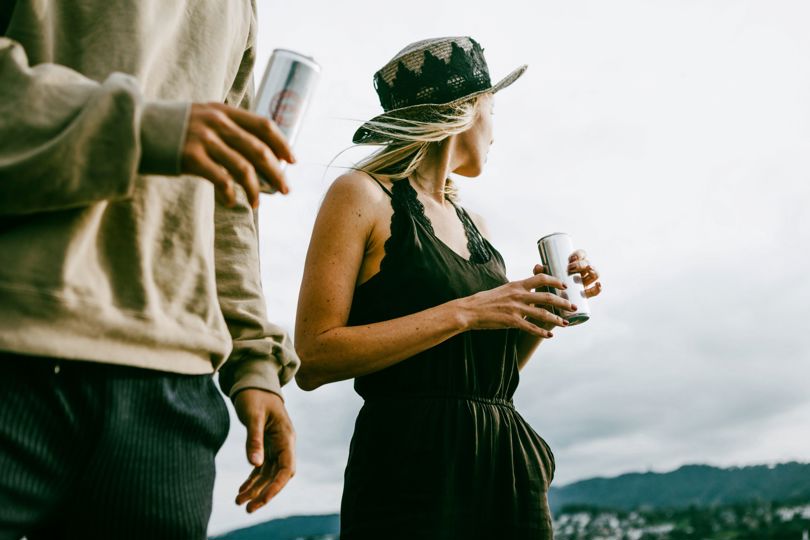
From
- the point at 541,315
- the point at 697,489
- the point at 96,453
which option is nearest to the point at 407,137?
the point at 541,315

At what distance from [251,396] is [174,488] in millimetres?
389

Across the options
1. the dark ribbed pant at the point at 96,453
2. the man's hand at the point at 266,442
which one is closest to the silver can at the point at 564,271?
the man's hand at the point at 266,442

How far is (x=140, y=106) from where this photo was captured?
4.14ft

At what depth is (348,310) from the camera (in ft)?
9.91

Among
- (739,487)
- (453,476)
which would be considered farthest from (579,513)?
(453,476)

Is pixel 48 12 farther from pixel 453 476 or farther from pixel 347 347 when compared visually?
pixel 453 476

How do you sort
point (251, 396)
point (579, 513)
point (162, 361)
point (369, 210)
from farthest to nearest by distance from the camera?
point (579, 513) < point (369, 210) < point (251, 396) < point (162, 361)

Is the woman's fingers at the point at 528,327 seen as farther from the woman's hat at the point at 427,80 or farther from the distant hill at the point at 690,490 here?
the distant hill at the point at 690,490

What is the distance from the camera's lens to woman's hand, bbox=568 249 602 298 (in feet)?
10.9

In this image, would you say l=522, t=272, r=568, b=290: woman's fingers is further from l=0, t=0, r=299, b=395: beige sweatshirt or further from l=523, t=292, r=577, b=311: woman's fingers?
l=0, t=0, r=299, b=395: beige sweatshirt

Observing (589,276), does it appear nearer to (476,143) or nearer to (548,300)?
(548,300)

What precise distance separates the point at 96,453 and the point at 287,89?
899mm

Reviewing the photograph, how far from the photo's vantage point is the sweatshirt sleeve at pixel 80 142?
1.24 metres

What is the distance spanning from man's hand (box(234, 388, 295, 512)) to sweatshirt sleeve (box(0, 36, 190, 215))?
2.38 ft
